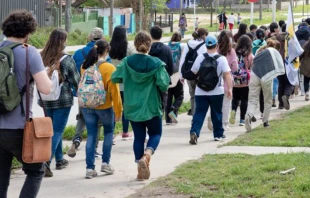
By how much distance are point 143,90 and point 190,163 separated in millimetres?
1352

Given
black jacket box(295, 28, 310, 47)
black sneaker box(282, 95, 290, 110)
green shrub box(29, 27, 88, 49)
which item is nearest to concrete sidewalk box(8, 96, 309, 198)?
black sneaker box(282, 95, 290, 110)

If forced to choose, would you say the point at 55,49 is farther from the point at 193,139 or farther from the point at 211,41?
the point at 193,139

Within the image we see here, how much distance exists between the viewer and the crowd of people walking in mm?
6352

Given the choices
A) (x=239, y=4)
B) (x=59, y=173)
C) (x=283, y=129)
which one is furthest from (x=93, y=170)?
(x=239, y=4)

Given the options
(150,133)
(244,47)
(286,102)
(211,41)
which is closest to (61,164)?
(150,133)

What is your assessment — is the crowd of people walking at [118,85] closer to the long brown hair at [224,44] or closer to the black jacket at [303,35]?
the long brown hair at [224,44]

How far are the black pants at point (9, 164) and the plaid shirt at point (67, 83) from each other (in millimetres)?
2735

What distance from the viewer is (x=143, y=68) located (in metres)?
8.88

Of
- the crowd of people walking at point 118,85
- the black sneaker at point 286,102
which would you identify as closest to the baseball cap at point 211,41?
the crowd of people walking at point 118,85

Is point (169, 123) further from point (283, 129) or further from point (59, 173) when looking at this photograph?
point (59, 173)

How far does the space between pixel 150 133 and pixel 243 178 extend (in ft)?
4.39

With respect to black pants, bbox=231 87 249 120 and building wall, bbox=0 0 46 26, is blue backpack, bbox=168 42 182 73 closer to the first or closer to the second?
black pants, bbox=231 87 249 120

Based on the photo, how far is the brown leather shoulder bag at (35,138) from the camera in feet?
20.4

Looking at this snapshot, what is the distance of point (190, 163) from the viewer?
9.70 m
